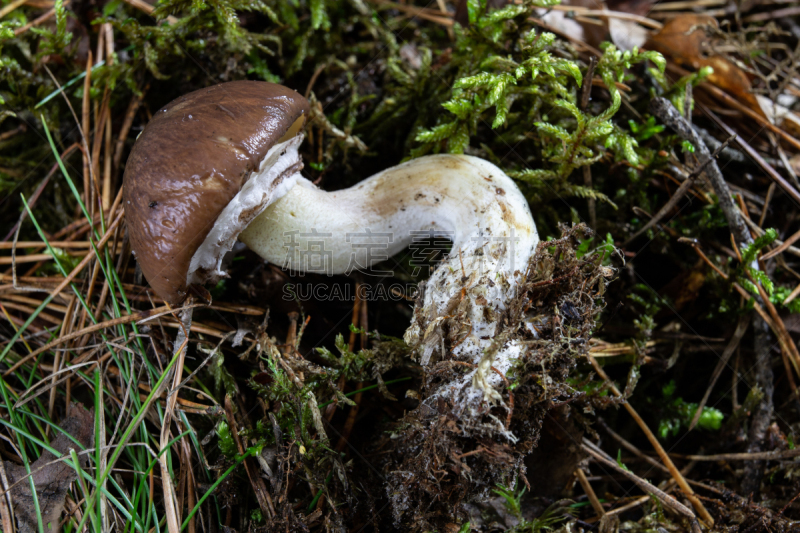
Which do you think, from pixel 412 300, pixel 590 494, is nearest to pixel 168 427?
pixel 412 300

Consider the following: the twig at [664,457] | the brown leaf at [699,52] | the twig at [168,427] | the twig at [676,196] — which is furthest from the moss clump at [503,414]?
the brown leaf at [699,52]

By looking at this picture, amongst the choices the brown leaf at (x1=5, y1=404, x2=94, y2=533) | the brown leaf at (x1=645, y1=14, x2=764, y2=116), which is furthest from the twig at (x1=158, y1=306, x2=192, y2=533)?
the brown leaf at (x1=645, y1=14, x2=764, y2=116)

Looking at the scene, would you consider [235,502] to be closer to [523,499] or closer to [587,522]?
[523,499]

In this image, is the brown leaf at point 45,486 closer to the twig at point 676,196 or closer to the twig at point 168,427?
the twig at point 168,427

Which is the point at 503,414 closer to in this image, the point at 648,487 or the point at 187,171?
the point at 648,487

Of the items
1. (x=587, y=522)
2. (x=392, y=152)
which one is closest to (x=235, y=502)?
(x=587, y=522)

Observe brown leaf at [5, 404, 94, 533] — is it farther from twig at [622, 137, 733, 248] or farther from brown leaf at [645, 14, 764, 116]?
brown leaf at [645, 14, 764, 116]
